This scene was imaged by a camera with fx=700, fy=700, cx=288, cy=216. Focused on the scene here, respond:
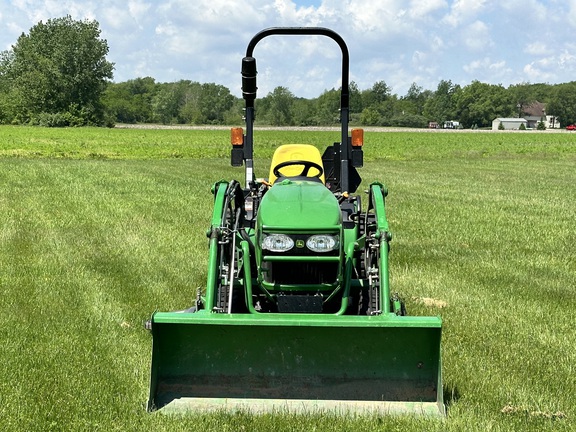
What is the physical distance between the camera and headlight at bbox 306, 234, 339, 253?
3.97m

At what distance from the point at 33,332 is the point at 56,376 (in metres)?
0.96

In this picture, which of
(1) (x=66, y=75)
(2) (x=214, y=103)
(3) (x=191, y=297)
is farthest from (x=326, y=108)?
(3) (x=191, y=297)

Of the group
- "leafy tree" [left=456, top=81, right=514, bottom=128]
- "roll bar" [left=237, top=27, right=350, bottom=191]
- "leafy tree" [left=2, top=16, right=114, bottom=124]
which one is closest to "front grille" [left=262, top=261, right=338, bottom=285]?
"roll bar" [left=237, top=27, right=350, bottom=191]

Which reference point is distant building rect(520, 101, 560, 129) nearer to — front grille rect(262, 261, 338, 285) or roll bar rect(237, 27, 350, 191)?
roll bar rect(237, 27, 350, 191)

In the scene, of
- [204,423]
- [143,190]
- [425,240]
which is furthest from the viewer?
[143,190]

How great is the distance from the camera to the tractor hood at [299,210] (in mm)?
4000

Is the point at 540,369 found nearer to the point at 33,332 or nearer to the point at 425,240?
the point at 33,332

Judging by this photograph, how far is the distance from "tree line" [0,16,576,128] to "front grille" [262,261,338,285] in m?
9.63

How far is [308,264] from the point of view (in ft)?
13.3

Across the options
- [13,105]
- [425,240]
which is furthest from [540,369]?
[13,105]

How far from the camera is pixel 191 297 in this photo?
6277 millimetres

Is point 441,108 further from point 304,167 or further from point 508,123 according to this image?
point 304,167

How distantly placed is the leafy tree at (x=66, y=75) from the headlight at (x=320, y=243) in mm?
66079

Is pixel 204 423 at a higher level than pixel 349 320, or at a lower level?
lower
